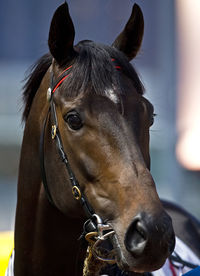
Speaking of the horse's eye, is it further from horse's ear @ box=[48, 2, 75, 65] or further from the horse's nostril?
the horse's nostril

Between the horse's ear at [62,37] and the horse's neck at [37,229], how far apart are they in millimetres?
233

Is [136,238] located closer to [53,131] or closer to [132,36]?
[53,131]

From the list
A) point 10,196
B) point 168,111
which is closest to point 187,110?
point 168,111

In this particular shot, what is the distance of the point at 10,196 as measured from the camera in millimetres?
6461

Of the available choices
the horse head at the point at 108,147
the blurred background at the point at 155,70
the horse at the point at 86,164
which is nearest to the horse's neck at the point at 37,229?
the horse at the point at 86,164

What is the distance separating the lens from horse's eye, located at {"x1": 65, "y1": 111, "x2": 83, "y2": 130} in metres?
1.68

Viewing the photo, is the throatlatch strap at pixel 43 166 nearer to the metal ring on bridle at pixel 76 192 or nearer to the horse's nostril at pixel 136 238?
the metal ring on bridle at pixel 76 192

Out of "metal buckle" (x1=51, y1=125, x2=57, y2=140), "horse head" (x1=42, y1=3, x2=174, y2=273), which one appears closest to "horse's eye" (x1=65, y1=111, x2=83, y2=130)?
"horse head" (x1=42, y1=3, x2=174, y2=273)

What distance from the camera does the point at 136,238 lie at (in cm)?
148

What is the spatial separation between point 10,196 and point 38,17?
290cm

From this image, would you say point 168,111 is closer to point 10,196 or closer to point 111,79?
point 10,196

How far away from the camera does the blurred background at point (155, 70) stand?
5926mm

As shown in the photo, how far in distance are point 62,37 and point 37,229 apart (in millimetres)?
719

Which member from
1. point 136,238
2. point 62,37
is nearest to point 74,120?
point 62,37
